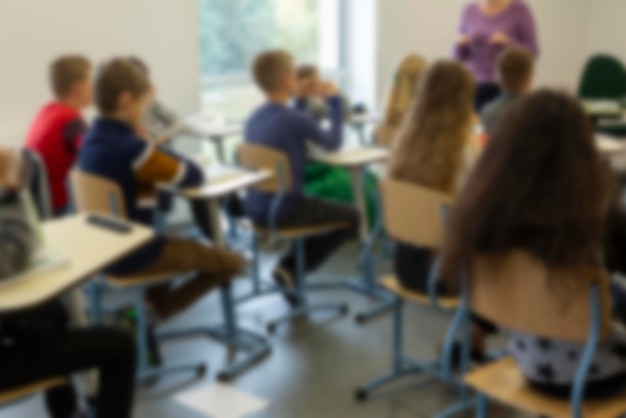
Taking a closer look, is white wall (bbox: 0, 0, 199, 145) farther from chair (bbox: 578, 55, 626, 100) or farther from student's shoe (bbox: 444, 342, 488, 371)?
chair (bbox: 578, 55, 626, 100)

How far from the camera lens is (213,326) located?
3510 millimetres

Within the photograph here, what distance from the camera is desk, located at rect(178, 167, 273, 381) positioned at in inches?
118

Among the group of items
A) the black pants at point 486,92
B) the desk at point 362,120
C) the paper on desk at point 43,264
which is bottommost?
the desk at point 362,120

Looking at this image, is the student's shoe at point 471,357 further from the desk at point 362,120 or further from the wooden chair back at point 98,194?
the desk at point 362,120

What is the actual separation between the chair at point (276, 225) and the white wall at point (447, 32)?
2.75 metres

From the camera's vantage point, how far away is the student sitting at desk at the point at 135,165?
2.86m

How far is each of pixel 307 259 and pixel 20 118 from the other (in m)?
1.89

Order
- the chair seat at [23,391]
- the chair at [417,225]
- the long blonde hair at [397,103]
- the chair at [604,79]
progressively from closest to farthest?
the chair seat at [23,391] → the chair at [417,225] → the long blonde hair at [397,103] → the chair at [604,79]

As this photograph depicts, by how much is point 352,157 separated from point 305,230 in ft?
1.85

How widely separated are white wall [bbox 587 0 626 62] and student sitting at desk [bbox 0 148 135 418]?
6377 mm

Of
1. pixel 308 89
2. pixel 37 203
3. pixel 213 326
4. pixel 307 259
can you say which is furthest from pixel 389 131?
pixel 37 203

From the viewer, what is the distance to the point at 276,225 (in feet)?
11.4

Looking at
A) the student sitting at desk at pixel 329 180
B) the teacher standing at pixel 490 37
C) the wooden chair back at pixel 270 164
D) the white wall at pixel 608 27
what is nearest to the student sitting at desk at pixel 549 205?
the wooden chair back at pixel 270 164

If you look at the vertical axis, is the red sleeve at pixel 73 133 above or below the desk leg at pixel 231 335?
above
